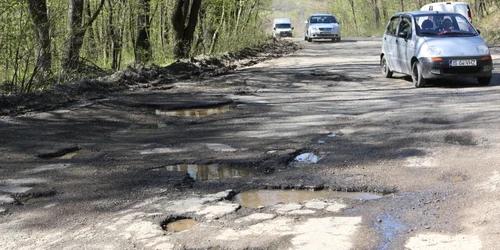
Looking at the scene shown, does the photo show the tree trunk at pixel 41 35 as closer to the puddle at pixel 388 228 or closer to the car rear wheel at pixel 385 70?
the car rear wheel at pixel 385 70

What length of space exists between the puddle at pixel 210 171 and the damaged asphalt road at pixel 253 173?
0.02m

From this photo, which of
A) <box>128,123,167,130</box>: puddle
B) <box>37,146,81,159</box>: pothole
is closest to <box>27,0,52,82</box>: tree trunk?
<box>128,123,167,130</box>: puddle

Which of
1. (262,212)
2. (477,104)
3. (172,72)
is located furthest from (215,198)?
(172,72)

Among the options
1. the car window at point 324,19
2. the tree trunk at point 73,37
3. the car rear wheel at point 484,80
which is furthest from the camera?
the car window at point 324,19

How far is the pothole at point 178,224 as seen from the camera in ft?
16.0

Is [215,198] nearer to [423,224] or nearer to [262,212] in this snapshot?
[262,212]

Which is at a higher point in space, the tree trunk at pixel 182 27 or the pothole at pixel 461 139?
the tree trunk at pixel 182 27

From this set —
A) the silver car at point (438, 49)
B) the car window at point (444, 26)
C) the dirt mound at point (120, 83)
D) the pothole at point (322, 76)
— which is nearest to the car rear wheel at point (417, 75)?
the silver car at point (438, 49)

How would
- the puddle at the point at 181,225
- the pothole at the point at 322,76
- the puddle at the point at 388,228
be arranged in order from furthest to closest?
the pothole at the point at 322,76, the puddle at the point at 181,225, the puddle at the point at 388,228

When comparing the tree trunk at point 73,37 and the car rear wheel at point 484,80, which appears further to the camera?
the tree trunk at point 73,37

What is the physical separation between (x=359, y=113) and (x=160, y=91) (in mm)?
5106

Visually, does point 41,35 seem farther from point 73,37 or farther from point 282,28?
point 282,28

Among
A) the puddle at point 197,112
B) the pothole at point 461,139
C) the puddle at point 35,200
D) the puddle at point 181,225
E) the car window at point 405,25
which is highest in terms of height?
the car window at point 405,25

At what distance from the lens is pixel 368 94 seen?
12633mm
